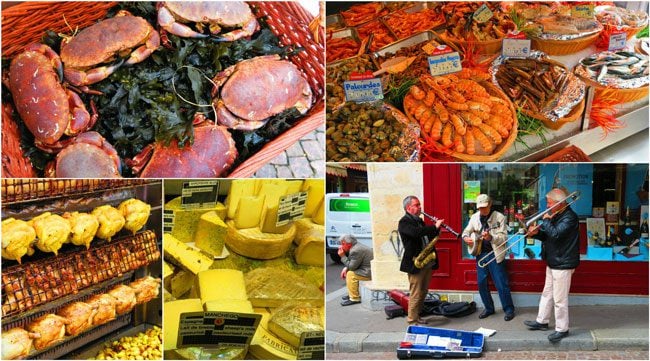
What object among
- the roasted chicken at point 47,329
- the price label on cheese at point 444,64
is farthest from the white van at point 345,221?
the roasted chicken at point 47,329

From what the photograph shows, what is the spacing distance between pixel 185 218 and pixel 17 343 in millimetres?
1185

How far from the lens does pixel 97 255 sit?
5.29 m

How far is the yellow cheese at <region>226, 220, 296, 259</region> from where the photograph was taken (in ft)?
17.5

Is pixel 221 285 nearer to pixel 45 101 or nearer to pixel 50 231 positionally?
pixel 50 231

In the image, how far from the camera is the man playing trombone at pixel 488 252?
527 centimetres

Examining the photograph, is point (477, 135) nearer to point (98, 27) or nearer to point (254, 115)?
point (254, 115)

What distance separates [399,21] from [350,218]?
120 cm

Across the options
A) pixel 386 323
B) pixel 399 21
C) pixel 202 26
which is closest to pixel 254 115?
pixel 202 26

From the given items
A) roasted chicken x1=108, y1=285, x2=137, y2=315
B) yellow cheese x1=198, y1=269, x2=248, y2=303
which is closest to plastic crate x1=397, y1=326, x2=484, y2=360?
yellow cheese x1=198, y1=269, x2=248, y2=303

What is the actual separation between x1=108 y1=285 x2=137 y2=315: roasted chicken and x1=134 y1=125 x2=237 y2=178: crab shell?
727 mm

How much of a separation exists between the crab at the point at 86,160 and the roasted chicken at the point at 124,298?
73 centimetres

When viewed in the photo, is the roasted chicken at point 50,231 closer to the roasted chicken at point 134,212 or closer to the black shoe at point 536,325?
the roasted chicken at point 134,212

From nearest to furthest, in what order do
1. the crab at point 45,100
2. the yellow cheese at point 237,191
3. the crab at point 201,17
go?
the crab at point 45,100 → the crab at point 201,17 → the yellow cheese at point 237,191

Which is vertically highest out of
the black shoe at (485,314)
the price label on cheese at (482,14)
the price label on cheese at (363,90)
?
the price label on cheese at (482,14)
